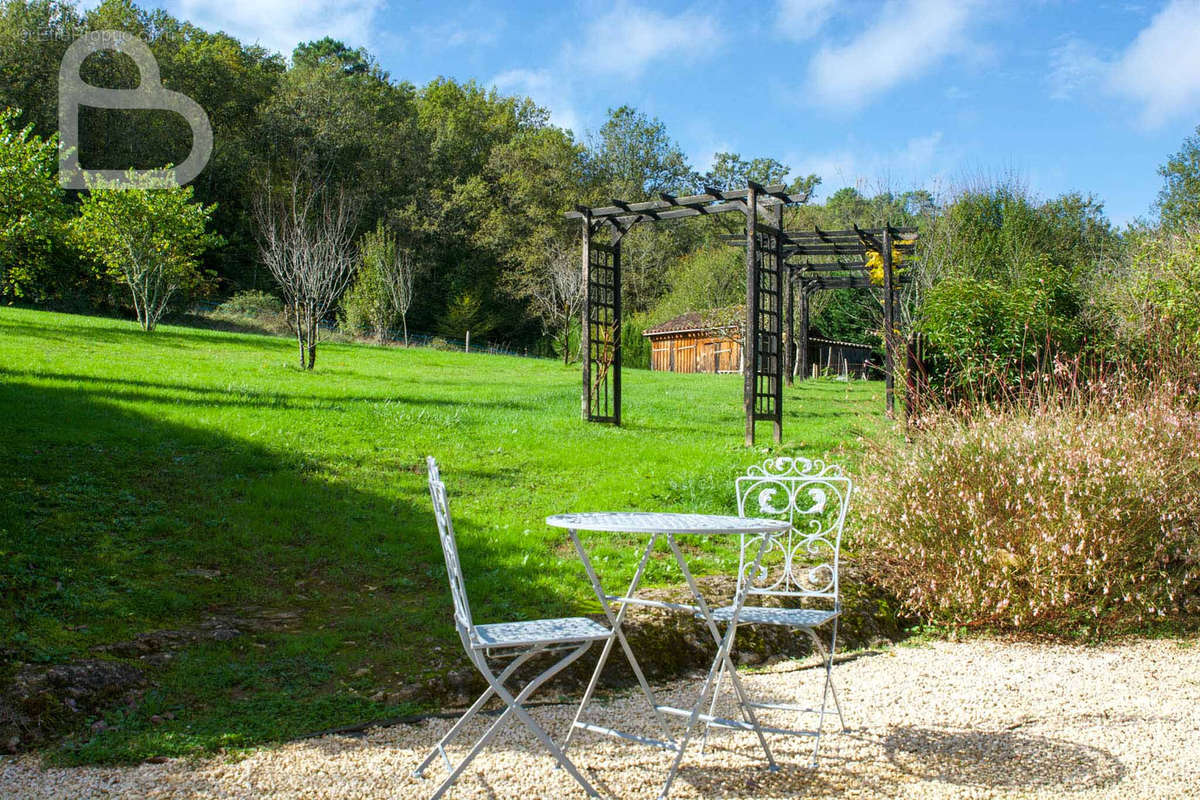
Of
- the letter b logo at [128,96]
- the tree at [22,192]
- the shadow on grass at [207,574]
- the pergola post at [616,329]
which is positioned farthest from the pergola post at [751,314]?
the letter b logo at [128,96]

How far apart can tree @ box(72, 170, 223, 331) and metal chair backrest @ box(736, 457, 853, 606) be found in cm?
1968

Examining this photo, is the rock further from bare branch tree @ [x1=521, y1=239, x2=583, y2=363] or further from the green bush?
bare branch tree @ [x1=521, y1=239, x2=583, y2=363]

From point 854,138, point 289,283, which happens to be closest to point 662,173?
point 854,138

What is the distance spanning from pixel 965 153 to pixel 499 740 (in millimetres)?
32676

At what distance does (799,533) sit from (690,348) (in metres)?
30.2

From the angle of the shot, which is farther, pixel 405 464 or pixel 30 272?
pixel 30 272

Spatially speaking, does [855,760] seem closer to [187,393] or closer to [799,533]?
[799,533]

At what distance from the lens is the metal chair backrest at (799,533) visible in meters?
4.53

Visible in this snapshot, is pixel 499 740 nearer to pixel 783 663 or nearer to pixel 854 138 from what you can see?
pixel 783 663

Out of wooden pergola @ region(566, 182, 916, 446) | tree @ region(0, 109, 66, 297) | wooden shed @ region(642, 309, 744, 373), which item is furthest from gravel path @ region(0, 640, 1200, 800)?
wooden shed @ region(642, 309, 744, 373)

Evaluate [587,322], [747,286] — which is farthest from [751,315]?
[587,322]

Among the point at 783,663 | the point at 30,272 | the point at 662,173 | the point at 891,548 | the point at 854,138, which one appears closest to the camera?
the point at 783,663

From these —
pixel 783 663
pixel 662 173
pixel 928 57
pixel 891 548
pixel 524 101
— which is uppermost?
pixel 524 101

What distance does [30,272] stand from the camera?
64.3 ft
